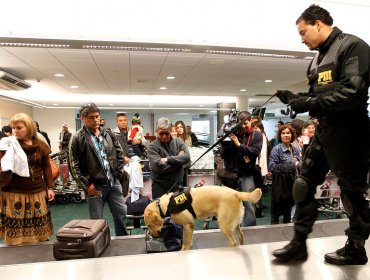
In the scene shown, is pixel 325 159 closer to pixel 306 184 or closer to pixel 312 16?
pixel 306 184

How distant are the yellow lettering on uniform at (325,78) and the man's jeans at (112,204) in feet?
6.72

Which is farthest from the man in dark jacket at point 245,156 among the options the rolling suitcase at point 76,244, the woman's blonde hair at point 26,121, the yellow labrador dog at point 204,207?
the woman's blonde hair at point 26,121

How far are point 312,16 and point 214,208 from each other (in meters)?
1.30

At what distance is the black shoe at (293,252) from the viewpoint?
160cm

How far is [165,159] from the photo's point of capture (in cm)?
287

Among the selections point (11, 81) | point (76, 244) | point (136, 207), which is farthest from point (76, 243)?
point (11, 81)

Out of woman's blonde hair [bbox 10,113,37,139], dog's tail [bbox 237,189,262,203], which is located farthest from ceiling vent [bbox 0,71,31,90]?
dog's tail [bbox 237,189,262,203]

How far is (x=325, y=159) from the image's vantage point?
1.52 meters

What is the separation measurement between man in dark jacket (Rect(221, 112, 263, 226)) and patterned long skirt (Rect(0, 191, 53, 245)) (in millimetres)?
1924

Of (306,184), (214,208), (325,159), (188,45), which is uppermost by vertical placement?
(188,45)

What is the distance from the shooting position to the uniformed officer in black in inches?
51.2

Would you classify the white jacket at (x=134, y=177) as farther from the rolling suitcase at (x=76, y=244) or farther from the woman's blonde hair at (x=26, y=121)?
the rolling suitcase at (x=76, y=244)

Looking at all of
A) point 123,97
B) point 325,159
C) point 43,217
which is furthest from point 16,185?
point 123,97

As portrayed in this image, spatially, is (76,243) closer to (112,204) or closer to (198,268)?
(112,204)
